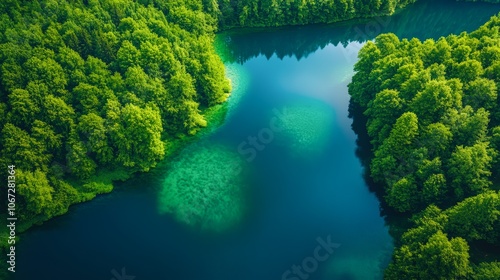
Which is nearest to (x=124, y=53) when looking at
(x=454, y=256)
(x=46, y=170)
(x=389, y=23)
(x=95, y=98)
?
(x=95, y=98)

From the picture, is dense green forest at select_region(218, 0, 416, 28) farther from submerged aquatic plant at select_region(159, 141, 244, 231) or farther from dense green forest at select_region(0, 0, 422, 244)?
submerged aquatic plant at select_region(159, 141, 244, 231)

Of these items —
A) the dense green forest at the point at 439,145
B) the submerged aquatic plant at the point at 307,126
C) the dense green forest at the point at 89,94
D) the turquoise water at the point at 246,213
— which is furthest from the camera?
the submerged aquatic plant at the point at 307,126

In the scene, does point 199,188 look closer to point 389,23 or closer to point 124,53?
point 124,53

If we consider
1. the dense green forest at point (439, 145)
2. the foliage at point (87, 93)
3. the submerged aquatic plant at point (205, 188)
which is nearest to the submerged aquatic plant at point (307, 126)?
the dense green forest at point (439, 145)

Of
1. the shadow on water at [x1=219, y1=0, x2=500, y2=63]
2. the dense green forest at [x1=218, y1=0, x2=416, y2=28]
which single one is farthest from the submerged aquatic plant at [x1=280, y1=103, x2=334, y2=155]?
the dense green forest at [x1=218, y1=0, x2=416, y2=28]

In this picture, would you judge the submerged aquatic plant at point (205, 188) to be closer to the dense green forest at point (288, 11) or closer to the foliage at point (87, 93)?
the foliage at point (87, 93)

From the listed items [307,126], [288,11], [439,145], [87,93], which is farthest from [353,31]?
[87,93]

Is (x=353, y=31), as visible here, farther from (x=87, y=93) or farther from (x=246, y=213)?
(x=87, y=93)
